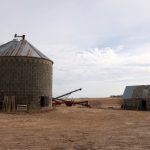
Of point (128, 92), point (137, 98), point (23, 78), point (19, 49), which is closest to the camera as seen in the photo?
point (23, 78)

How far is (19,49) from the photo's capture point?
114ft

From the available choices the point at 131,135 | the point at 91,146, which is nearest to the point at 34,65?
the point at 131,135

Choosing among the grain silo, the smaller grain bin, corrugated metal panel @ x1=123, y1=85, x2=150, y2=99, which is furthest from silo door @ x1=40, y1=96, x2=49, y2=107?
corrugated metal panel @ x1=123, y1=85, x2=150, y2=99

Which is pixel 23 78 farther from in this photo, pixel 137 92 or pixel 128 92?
pixel 128 92

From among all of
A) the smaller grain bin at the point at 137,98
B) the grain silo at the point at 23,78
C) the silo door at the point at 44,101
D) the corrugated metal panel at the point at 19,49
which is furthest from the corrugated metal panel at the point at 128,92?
the corrugated metal panel at the point at 19,49

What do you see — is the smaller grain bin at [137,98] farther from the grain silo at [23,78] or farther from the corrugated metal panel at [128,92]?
the grain silo at [23,78]

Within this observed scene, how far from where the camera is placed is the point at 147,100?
154 ft

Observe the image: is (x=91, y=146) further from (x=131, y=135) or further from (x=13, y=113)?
(x=13, y=113)

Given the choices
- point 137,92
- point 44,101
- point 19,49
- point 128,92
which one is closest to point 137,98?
point 137,92

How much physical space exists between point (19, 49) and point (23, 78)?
3.65m

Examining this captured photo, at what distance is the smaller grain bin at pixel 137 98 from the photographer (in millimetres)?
47219

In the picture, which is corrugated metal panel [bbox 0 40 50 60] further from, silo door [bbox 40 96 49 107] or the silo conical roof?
silo door [bbox 40 96 49 107]

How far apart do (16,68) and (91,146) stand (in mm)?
20686

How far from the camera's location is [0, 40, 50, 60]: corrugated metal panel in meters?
33.8
